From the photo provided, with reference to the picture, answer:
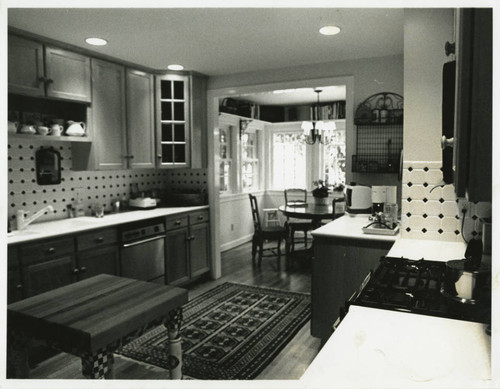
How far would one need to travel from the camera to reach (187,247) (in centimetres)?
442

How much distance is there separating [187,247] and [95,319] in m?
2.75

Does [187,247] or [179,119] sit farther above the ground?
[179,119]

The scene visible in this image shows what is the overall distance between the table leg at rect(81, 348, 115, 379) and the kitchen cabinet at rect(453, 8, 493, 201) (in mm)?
1484

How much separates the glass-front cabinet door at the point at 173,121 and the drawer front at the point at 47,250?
1595 mm

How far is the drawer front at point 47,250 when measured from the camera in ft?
9.09

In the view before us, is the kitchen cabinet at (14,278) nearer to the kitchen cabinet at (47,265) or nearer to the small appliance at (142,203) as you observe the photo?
the kitchen cabinet at (47,265)

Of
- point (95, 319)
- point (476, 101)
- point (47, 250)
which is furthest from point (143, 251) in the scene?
point (476, 101)

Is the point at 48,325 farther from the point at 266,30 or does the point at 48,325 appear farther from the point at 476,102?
the point at 266,30

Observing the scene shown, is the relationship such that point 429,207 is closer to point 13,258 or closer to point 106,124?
point 13,258

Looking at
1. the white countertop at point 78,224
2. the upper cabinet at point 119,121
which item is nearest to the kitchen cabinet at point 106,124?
the upper cabinet at point 119,121

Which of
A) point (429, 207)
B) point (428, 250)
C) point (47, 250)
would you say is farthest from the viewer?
point (47, 250)

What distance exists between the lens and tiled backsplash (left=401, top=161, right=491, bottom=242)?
7.55 ft

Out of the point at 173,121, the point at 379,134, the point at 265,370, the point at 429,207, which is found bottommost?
the point at 265,370

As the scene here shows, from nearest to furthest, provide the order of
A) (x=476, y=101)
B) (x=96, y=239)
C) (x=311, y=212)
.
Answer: (x=476, y=101) → (x=96, y=239) → (x=311, y=212)
